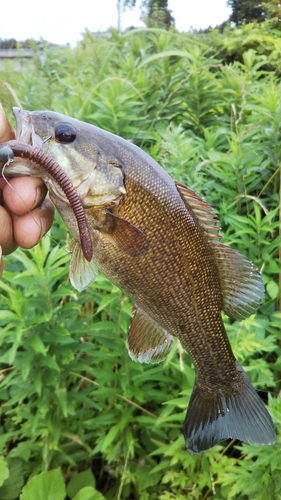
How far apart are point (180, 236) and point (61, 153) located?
1.03 ft

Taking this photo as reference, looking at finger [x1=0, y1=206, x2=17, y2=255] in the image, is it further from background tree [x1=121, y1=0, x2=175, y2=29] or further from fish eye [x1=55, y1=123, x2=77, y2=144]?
background tree [x1=121, y1=0, x2=175, y2=29]

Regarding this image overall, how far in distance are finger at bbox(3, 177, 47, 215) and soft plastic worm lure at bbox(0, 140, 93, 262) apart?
0.54 ft

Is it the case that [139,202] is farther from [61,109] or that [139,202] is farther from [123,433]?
[61,109]

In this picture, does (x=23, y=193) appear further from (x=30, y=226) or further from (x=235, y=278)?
(x=235, y=278)

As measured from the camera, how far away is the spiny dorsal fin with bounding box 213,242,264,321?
981 millimetres

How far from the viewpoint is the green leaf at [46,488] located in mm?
1662

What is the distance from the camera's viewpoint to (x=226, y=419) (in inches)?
43.3

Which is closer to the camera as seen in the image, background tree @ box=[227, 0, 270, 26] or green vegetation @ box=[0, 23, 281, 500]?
green vegetation @ box=[0, 23, 281, 500]

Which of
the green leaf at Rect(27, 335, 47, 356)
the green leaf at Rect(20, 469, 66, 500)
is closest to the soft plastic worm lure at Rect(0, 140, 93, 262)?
the green leaf at Rect(27, 335, 47, 356)

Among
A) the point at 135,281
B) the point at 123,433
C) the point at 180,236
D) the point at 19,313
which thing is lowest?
the point at 123,433

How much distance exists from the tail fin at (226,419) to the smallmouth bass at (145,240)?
0.59ft

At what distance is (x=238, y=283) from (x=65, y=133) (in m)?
0.53

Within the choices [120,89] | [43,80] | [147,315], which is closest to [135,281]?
[147,315]

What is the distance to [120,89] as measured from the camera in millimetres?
2488
